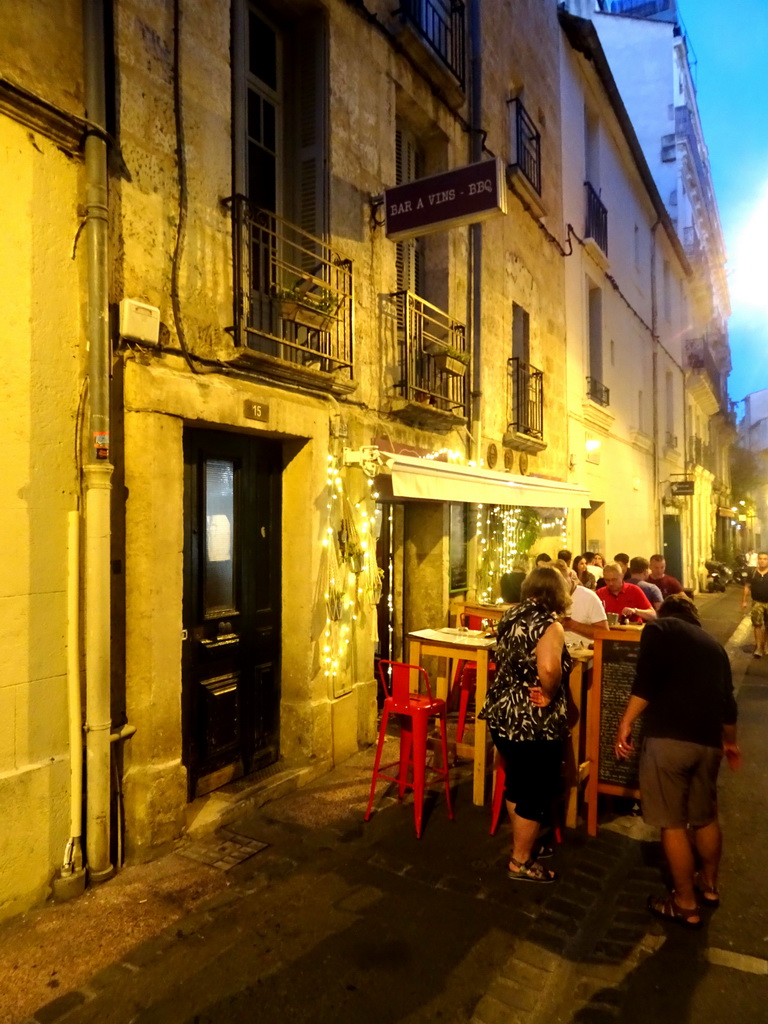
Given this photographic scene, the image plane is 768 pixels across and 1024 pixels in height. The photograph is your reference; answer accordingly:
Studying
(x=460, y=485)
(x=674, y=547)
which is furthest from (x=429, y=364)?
(x=674, y=547)

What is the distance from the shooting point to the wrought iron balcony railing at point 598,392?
13523mm

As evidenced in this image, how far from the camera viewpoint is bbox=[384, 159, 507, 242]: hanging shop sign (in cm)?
599

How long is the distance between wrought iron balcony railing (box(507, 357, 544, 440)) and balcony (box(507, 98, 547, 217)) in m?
2.48

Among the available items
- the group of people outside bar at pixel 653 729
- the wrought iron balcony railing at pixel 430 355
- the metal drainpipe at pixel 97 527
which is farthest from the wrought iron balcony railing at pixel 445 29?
the group of people outside bar at pixel 653 729

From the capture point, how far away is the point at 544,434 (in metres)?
11.1

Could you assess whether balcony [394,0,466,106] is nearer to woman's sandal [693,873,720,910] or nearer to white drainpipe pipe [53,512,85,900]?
white drainpipe pipe [53,512,85,900]

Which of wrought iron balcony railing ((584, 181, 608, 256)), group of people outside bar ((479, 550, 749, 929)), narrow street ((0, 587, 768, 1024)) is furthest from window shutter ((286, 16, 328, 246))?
wrought iron balcony railing ((584, 181, 608, 256))

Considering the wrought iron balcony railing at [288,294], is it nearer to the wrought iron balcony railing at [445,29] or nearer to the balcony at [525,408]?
the wrought iron balcony railing at [445,29]

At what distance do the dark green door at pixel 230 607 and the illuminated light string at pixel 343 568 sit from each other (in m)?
0.43

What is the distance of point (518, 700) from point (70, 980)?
8.28 ft

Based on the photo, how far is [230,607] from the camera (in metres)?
5.36

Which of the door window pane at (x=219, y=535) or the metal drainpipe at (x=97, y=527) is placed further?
the door window pane at (x=219, y=535)

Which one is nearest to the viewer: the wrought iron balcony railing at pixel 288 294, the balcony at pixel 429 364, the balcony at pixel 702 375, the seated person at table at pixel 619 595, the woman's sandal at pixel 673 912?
the woman's sandal at pixel 673 912

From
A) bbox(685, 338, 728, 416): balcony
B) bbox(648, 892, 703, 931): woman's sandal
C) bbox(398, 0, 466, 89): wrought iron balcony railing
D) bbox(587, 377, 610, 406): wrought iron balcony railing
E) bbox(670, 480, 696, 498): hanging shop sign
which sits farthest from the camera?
bbox(685, 338, 728, 416): balcony
